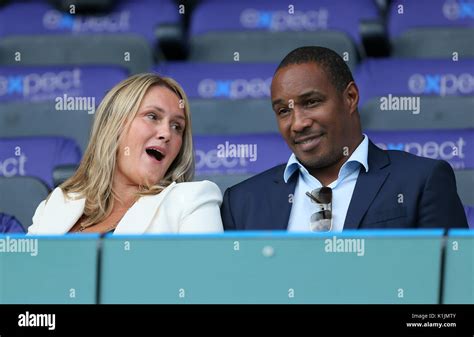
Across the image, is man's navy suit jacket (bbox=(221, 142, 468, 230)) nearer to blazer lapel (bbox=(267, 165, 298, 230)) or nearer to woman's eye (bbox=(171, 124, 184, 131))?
blazer lapel (bbox=(267, 165, 298, 230))

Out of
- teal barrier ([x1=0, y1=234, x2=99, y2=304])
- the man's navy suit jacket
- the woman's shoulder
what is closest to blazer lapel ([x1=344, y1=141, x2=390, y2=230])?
the man's navy suit jacket

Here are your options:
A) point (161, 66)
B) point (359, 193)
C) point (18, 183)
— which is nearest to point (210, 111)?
point (161, 66)

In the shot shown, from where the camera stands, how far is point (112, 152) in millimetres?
1802

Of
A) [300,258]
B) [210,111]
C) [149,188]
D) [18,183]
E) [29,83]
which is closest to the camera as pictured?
[300,258]

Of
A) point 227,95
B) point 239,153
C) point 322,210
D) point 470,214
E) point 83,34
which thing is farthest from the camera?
point 83,34

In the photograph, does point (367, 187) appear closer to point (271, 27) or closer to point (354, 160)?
point (354, 160)

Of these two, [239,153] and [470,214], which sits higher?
[239,153]

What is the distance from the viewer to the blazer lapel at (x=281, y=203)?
1.67 m

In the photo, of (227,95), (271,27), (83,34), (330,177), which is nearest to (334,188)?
(330,177)

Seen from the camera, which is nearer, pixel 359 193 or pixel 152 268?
pixel 152 268

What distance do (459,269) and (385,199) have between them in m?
0.21
